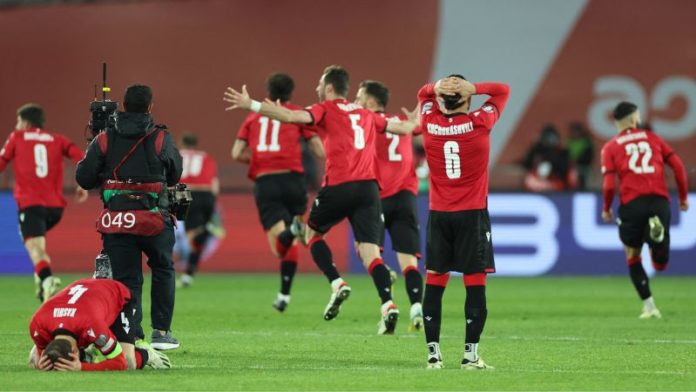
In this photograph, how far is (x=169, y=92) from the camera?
89.7 feet

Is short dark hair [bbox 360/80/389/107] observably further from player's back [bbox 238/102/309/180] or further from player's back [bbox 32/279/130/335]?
player's back [bbox 32/279/130/335]

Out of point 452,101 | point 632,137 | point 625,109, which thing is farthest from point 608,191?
point 452,101

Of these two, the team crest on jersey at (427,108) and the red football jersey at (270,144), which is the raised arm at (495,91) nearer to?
the team crest on jersey at (427,108)

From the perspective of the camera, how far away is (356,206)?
13539 millimetres

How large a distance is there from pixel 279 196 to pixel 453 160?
5988 mm

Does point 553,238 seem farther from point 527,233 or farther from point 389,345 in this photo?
point 389,345

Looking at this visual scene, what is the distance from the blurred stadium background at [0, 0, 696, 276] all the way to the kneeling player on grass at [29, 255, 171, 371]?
16.0 meters

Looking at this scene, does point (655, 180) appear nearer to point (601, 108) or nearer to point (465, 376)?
point (465, 376)

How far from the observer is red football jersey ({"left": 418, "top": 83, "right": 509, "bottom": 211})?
1057 centimetres

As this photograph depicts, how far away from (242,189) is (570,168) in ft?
18.3

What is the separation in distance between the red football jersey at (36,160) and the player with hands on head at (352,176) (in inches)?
172

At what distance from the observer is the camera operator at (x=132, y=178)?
35.2 feet

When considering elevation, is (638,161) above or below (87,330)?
above

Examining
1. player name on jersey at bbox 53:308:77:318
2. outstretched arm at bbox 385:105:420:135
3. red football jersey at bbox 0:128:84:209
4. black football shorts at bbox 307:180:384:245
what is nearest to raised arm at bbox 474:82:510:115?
outstretched arm at bbox 385:105:420:135
